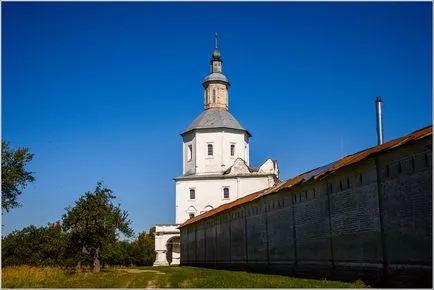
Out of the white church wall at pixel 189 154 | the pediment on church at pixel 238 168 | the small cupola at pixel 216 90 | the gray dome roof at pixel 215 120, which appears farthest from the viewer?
the small cupola at pixel 216 90

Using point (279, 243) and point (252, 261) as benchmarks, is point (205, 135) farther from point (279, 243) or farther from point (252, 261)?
point (279, 243)

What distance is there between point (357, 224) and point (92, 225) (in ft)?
53.6

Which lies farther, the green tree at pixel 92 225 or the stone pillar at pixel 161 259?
the stone pillar at pixel 161 259

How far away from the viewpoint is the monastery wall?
514 inches

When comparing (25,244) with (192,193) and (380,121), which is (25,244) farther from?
(380,121)

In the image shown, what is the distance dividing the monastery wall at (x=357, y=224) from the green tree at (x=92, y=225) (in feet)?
24.5

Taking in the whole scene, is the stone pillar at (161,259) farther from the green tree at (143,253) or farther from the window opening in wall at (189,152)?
the green tree at (143,253)

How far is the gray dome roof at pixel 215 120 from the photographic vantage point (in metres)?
58.4

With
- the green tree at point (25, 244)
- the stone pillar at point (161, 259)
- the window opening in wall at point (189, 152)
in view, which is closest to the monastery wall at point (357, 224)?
the green tree at point (25, 244)

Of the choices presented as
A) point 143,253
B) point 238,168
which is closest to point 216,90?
point 238,168

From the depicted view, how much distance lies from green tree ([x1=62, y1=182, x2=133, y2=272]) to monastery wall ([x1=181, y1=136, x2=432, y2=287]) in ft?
24.5

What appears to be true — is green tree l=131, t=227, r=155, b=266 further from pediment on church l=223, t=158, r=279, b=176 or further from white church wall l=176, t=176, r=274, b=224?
pediment on church l=223, t=158, r=279, b=176

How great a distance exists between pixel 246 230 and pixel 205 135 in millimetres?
29480

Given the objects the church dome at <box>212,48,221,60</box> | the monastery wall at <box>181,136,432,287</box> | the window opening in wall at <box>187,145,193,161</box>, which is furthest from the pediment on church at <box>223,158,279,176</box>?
the monastery wall at <box>181,136,432,287</box>
